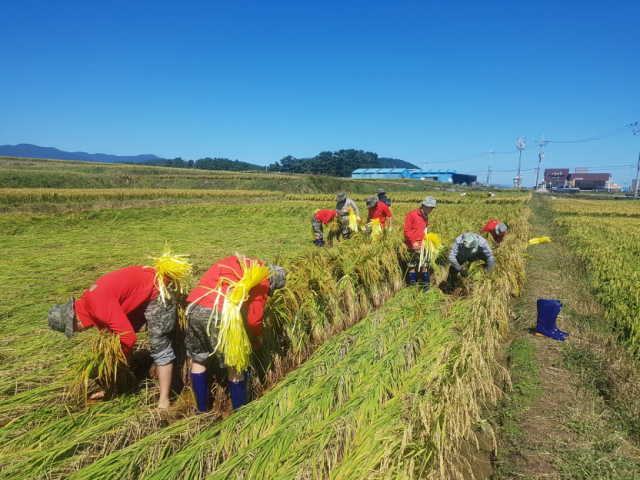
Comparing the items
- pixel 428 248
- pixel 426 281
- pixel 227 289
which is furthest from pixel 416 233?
pixel 227 289

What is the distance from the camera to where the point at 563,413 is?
9.22ft

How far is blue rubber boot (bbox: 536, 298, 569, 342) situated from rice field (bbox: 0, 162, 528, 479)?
472 mm

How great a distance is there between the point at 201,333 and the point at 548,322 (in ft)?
13.4

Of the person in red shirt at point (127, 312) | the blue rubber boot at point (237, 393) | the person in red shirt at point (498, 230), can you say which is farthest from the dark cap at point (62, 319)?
the person in red shirt at point (498, 230)

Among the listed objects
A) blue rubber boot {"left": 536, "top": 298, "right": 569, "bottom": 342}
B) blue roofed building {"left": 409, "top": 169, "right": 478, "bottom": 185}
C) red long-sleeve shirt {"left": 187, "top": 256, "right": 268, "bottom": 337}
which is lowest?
blue rubber boot {"left": 536, "top": 298, "right": 569, "bottom": 342}

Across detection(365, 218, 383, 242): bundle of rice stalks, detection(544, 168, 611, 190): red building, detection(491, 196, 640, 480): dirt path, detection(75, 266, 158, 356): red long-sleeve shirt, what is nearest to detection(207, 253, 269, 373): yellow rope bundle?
detection(75, 266, 158, 356): red long-sleeve shirt

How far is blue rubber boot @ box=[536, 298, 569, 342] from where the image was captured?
4027 mm

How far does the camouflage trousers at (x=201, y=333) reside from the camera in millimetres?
2525

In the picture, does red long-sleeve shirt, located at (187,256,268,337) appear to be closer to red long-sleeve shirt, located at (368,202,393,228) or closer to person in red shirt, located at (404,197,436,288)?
person in red shirt, located at (404,197,436,288)

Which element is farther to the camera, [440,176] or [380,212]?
[440,176]

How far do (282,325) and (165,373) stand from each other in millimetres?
1223

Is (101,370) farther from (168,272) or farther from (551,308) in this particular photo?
(551,308)

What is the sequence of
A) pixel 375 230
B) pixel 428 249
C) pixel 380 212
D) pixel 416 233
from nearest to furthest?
pixel 428 249 < pixel 416 233 < pixel 375 230 < pixel 380 212

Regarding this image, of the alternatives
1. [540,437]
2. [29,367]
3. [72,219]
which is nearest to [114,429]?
[29,367]
